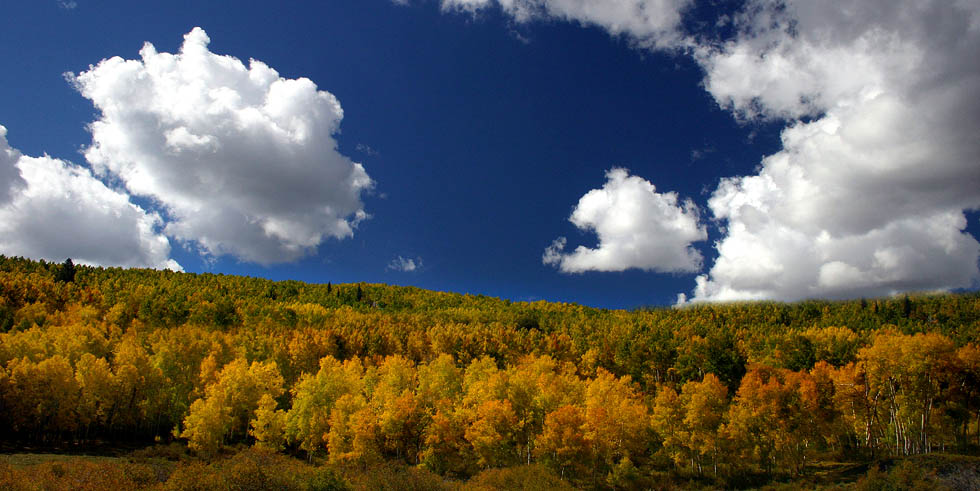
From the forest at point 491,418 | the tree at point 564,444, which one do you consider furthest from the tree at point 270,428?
the tree at point 564,444

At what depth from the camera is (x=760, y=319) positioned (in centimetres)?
18938

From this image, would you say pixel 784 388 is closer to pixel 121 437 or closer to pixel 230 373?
pixel 230 373

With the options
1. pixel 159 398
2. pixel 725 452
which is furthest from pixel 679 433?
pixel 159 398

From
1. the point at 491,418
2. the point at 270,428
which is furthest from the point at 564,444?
the point at 270,428

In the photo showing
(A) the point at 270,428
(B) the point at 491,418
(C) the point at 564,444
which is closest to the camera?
(C) the point at 564,444

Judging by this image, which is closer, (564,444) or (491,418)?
(564,444)

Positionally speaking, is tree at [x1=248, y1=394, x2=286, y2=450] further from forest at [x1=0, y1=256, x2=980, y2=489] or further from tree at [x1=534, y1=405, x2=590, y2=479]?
tree at [x1=534, y1=405, x2=590, y2=479]

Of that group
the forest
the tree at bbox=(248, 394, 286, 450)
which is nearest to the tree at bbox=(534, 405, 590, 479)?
the forest

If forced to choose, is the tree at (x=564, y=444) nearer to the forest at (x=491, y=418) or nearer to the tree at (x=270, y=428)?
the forest at (x=491, y=418)

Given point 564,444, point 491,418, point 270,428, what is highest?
point 491,418

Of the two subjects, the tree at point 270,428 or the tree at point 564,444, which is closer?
the tree at point 564,444

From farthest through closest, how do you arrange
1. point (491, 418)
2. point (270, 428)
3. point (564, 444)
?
point (270, 428)
point (491, 418)
point (564, 444)

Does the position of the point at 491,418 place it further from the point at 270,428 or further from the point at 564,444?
the point at 270,428

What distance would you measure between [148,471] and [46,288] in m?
152
